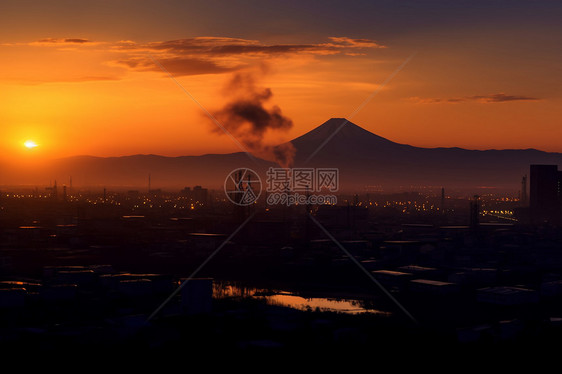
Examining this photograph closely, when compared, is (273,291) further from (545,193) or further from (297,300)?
(545,193)

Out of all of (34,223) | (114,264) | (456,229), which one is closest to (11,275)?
(114,264)

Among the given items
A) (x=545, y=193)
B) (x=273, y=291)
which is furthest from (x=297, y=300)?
(x=545, y=193)

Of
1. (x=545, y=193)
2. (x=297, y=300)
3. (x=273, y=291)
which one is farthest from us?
(x=545, y=193)

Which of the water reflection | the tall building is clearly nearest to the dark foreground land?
the water reflection

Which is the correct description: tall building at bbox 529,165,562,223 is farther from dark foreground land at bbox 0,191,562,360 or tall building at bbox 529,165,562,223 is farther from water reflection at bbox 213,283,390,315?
water reflection at bbox 213,283,390,315

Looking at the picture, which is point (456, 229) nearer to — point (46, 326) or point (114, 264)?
point (114, 264)
